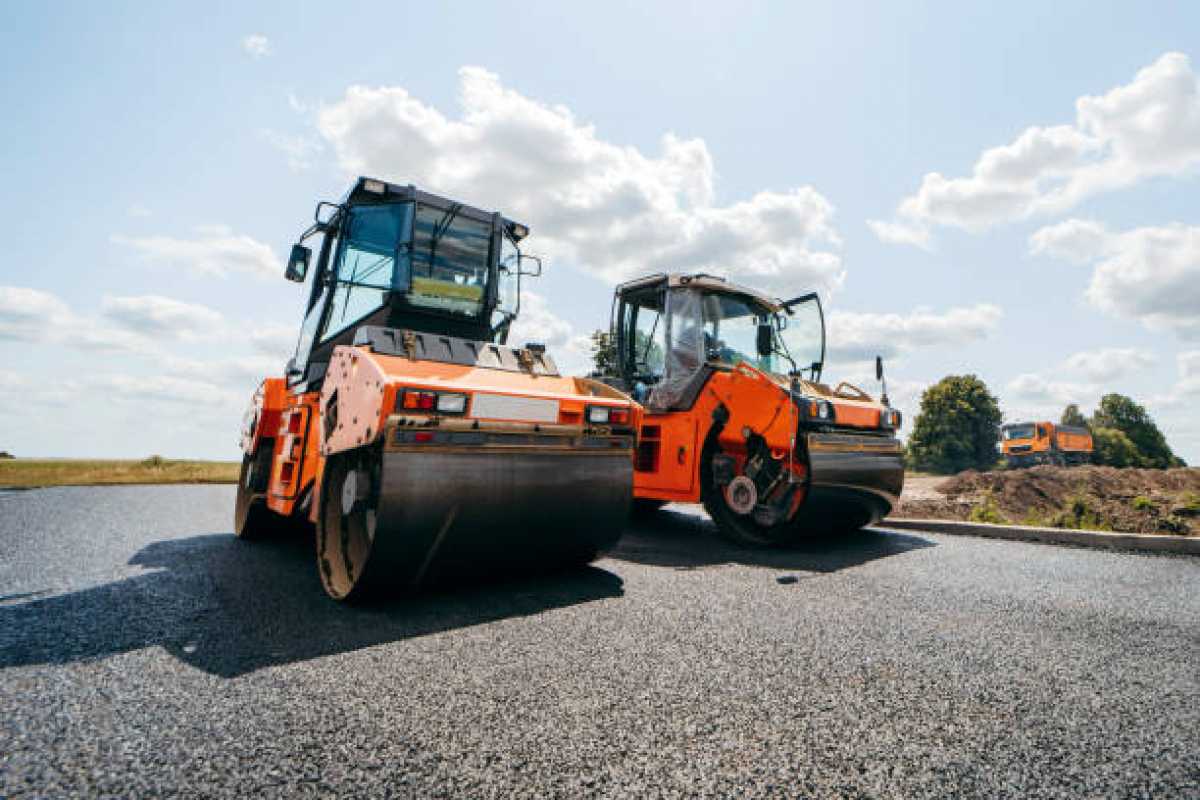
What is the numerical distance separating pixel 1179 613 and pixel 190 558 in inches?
263

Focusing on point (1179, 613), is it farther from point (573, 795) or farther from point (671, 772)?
point (573, 795)

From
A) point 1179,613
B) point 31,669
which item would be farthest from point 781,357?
point 31,669

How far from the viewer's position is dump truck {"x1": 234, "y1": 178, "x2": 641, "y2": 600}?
3074 mm

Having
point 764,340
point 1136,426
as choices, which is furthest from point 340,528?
point 1136,426

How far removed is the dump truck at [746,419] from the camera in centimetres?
543

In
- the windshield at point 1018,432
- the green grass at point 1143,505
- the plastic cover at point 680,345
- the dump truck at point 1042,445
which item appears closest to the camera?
the plastic cover at point 680,345

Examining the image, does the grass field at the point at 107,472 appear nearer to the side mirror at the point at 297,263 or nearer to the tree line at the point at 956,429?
the side mirror at the point at 297,263

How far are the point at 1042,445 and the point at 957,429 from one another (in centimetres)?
589

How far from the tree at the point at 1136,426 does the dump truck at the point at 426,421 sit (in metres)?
54.2

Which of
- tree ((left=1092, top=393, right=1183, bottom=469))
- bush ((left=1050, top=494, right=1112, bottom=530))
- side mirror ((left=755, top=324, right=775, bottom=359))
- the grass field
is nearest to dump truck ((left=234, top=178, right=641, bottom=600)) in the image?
side mirror ((left=755, top=324, right=775, bottom=359))

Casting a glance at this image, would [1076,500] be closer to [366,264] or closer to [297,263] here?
[366,264]

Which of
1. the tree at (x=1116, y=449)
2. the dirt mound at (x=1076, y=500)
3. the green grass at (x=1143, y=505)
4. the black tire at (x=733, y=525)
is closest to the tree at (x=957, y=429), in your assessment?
the tree at (x=1116, y=449)

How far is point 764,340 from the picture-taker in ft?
20.9

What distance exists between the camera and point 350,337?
4.48 m
